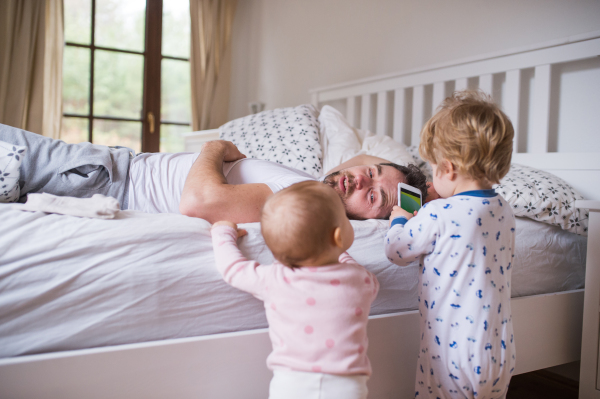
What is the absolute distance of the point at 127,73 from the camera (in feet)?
10.6

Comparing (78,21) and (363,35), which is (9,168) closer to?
(363,35)

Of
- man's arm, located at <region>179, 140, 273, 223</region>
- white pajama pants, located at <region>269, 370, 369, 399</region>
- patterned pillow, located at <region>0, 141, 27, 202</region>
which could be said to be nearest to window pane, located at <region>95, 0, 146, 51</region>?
patterned pillow, located at <region>0, 141, 27, 202</region>

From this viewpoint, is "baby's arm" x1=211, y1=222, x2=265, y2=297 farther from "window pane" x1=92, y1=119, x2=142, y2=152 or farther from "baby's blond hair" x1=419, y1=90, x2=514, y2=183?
"window pane" x1=92, y1=119, x2=142, y2=152

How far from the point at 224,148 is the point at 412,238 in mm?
689

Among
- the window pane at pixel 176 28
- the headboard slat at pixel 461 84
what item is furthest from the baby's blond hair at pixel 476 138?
the window pane at pixel 176 28

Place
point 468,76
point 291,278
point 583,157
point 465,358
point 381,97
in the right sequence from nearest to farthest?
point 291,278 < point 465,358 < point 583,157 < point 468,76 < point 381,97

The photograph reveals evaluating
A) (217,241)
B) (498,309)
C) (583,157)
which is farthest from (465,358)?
(583,157)

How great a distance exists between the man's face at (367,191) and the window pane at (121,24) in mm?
2616

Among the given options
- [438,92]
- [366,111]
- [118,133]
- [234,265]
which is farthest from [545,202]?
[118,133]

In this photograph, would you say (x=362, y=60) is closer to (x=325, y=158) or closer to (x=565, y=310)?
(x=325, y=158)

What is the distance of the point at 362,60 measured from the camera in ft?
7.93

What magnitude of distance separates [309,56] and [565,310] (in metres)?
2.17

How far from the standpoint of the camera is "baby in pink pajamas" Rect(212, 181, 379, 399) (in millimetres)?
673

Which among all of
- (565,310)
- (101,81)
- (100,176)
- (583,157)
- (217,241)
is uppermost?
(101,81)
